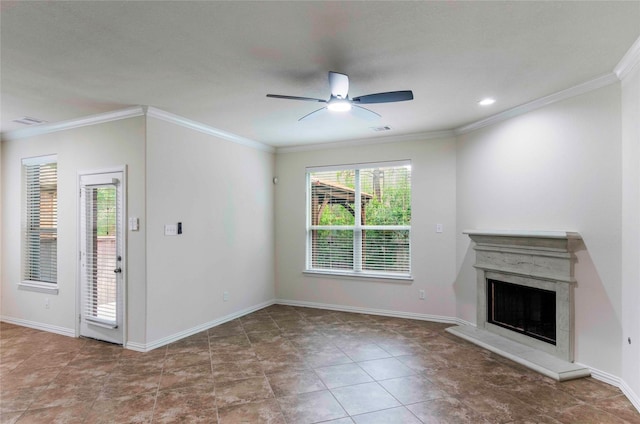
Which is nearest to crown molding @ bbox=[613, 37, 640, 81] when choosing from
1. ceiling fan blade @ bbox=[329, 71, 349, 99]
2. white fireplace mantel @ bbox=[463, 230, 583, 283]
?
white fireplace mantel @ bbox=[463, 230, 583, 283]

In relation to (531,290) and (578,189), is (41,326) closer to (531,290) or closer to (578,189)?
(531,290)

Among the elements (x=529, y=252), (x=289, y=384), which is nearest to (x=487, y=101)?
(x=529, y=252)

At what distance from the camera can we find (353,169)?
566 centimetres

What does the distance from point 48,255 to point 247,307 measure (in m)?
2.76

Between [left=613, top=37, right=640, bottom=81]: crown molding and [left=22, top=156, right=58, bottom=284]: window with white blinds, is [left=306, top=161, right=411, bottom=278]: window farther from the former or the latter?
[left=22, top=156, right=58, bottom=284]: window with white blinds

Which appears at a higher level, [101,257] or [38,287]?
[101,257]

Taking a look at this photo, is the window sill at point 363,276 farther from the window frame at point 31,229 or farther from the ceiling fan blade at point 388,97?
the window frame at point 31,229

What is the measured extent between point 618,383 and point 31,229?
6.89 m

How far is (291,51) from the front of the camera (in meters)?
2.60

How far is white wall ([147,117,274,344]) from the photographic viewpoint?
404 cm

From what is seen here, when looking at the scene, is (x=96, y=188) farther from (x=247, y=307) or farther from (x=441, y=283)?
(x=441, y=283)

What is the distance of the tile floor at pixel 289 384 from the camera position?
262 cm

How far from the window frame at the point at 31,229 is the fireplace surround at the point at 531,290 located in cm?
525

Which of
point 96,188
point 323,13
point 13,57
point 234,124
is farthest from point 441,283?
point 13,57
